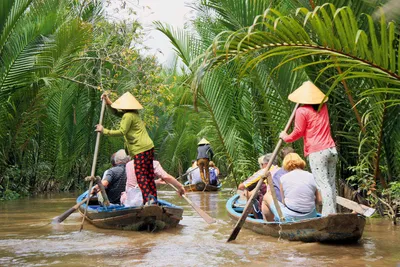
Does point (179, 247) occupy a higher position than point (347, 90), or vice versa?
point (347, 90)

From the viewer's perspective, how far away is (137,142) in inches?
337

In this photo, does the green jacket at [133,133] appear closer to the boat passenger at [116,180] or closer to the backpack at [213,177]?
the boat passenger at [116,180]

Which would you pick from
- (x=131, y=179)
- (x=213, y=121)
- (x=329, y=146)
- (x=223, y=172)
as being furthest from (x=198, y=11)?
(x=223, y=172)

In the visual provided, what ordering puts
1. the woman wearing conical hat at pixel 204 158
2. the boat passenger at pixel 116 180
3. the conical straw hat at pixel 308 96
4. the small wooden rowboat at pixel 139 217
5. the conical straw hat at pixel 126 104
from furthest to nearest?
the woman wearing conical hat at pixel 204 158 < the boat passenger at pixel 116 180 < the conical straw hat at pixel 126 104 < the small wooden rowboat at pixel 139 217 < the conical straw hat at pixel 308 96

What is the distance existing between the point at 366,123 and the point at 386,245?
184 cm

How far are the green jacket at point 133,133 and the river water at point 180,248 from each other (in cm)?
112

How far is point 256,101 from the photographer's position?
10.8 meters

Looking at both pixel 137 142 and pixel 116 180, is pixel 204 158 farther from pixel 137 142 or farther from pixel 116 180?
pixel 137 142

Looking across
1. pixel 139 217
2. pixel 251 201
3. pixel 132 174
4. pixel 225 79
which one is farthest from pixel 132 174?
pixel 225 79

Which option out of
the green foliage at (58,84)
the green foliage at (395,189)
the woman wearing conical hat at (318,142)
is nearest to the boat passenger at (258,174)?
the woman wearing conical hat at (318,142)

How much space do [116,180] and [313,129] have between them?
355 cm

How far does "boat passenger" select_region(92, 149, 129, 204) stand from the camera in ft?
31.1

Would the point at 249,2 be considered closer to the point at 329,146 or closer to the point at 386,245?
Result: the point at 329,146

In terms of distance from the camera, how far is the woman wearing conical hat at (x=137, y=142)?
8.45 metres
